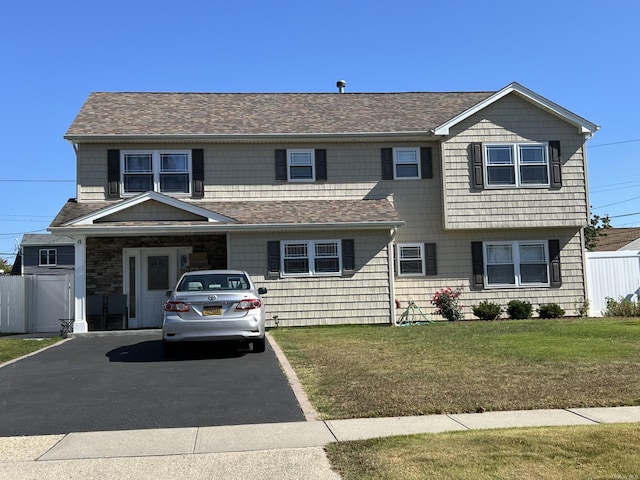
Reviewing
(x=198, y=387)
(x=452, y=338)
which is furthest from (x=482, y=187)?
(x=198, y=387)

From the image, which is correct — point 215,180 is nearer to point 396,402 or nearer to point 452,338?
point 452,338

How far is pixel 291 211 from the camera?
17.1m

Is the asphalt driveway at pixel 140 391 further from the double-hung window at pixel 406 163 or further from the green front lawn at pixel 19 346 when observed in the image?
the double-hung window at pixel 406 163

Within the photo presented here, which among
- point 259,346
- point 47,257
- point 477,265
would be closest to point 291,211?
point 477,265

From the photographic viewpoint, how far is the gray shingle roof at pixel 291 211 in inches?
639

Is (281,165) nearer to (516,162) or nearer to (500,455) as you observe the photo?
(516,162)

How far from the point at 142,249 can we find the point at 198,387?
9560 mm

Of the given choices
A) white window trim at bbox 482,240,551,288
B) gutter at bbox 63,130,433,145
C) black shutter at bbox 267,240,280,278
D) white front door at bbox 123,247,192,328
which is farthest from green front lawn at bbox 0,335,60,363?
white window trim at bbox 482,240,551,288

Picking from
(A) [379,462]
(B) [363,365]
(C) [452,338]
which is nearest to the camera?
(A) [379,462]

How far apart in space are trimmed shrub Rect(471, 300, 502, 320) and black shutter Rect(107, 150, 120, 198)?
10827 millimetres

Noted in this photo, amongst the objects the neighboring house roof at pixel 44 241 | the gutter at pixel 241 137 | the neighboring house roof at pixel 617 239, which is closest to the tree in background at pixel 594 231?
the neighboring house roof at pixel 617 239

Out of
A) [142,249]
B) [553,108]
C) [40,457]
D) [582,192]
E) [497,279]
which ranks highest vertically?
[553,108]

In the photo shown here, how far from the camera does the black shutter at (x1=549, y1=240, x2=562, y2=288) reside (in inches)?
721

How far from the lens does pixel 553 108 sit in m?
18.0
